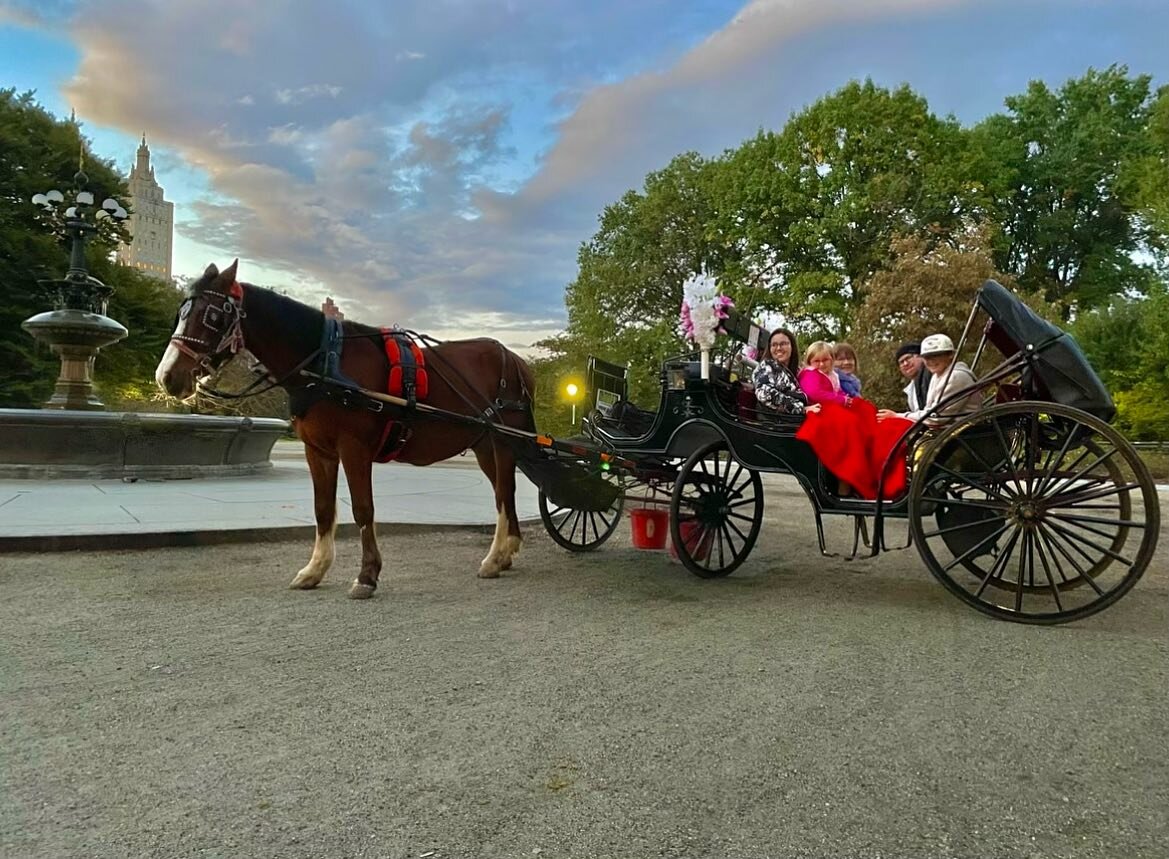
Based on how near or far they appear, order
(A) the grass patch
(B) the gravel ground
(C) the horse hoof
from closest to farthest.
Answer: (B) the gravel ground
(C) the horse hoof
(A) the grass patch

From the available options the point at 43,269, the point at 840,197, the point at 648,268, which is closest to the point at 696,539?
the point at 840,197

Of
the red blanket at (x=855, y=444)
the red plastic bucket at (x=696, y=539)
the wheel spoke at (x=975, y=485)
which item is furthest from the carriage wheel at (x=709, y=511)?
the wheel spoke at (x=975, y=485)

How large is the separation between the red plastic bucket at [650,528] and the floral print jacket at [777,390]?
4.55ft

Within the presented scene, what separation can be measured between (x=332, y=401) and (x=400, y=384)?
54cm

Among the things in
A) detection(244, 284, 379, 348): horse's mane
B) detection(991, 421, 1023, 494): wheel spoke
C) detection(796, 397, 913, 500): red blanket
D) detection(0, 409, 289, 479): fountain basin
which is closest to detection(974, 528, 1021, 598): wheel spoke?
detection(991, 421, 1023, 494): wheel spoke

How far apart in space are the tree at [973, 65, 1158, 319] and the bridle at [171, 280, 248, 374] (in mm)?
30210

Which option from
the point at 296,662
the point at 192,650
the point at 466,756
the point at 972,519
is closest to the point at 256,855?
the point at 466,756

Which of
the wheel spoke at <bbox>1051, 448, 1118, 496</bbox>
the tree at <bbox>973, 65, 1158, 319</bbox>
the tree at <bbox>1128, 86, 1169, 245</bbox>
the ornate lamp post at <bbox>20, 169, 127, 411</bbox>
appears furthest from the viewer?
the tree at <bbox>973, 65, 1158, 319</bbox>

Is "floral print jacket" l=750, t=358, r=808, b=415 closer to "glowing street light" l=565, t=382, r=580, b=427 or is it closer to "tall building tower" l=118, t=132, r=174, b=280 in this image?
"glowing street light" l=565, t=382, r=580, b=427

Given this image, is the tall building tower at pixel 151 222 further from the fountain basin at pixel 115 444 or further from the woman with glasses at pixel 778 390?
the woman with glasses at pixel 778 390

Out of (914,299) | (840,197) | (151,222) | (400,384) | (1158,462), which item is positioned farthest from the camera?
(151,222)

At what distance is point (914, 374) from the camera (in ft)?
20.4

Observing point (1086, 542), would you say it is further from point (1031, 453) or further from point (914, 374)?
point (914, 374)

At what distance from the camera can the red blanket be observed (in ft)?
15.6
